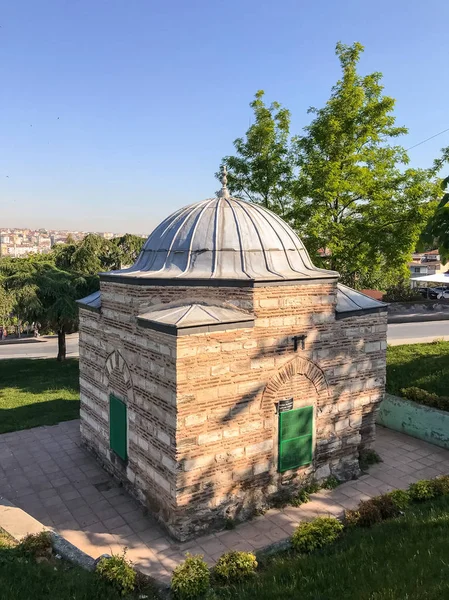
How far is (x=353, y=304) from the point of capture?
9445 millimetres

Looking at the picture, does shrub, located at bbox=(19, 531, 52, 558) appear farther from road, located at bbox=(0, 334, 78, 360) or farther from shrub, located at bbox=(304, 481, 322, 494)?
road, located at bbox=(0, 334, 78, 360)

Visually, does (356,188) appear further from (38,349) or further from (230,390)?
(38,349)

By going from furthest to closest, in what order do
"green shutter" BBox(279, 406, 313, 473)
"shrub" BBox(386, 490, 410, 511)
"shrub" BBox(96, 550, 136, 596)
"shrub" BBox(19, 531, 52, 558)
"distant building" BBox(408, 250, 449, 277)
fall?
"distant building" BBox(408, 250, 449, 277) → "green shutter" BBox(279, 406, 313, 473) → "shrub" BBox(386, 490, 410, 511) → "shrub" BBox(19, 531, 52, 558) → "shrub" BBox(96, 550, 136, 596)

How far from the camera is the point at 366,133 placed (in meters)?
15.3

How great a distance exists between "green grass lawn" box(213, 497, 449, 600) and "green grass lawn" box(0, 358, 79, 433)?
9.09 meters

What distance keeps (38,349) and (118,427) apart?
21.2m

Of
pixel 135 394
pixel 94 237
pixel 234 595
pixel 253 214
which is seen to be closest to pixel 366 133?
pixel 253 214

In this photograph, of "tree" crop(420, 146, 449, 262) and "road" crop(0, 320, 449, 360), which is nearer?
"tree" crop(420, 146, 449, 262)

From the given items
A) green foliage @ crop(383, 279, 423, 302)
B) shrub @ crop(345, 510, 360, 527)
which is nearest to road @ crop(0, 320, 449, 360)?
green foliage @ crop(383, 279, 423, 302)

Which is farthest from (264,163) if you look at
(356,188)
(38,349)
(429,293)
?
(429,293)

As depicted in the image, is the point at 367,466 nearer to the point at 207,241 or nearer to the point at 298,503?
the point at 298,503

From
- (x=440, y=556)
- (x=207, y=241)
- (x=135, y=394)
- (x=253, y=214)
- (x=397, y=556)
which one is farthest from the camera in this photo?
(x=253, y=214)

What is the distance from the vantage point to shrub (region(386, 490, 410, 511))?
7.58 metres

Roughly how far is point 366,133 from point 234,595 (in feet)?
47.0
